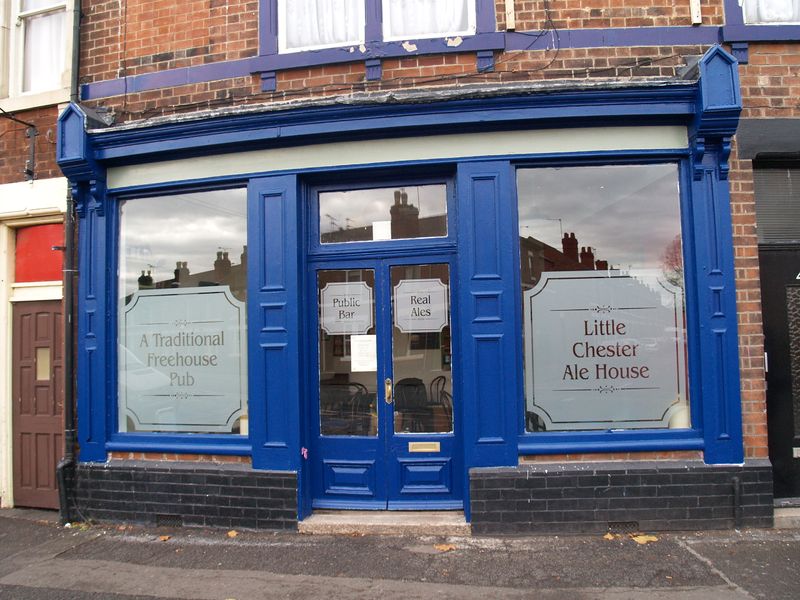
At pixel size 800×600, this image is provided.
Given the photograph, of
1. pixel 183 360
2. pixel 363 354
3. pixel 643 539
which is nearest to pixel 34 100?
pixel 183 360

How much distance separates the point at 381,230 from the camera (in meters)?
5.52

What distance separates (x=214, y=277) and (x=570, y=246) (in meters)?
3.54

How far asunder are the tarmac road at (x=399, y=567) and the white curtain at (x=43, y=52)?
4.99m

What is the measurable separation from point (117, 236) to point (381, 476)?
3716 mm

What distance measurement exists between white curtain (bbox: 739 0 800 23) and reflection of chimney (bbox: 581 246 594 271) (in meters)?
2.76

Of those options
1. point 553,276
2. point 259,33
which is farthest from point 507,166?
point 259,33

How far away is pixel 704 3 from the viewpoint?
531 centimetres

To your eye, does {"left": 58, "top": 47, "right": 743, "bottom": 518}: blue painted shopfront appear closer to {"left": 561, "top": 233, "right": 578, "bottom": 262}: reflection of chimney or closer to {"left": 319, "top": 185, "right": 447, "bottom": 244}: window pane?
{"left": 319, "top": 185, "right": 447, "bottom": 244}: window pane

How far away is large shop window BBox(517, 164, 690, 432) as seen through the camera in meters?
5.14

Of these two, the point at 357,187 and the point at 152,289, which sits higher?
the point at 357,187

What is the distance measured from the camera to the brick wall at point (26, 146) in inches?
241

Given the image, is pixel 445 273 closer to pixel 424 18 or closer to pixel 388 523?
pixel 388 523

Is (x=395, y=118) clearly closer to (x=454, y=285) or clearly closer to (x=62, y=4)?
(x=454, y=285)

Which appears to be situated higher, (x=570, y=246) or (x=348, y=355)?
(x=570, y=246)
